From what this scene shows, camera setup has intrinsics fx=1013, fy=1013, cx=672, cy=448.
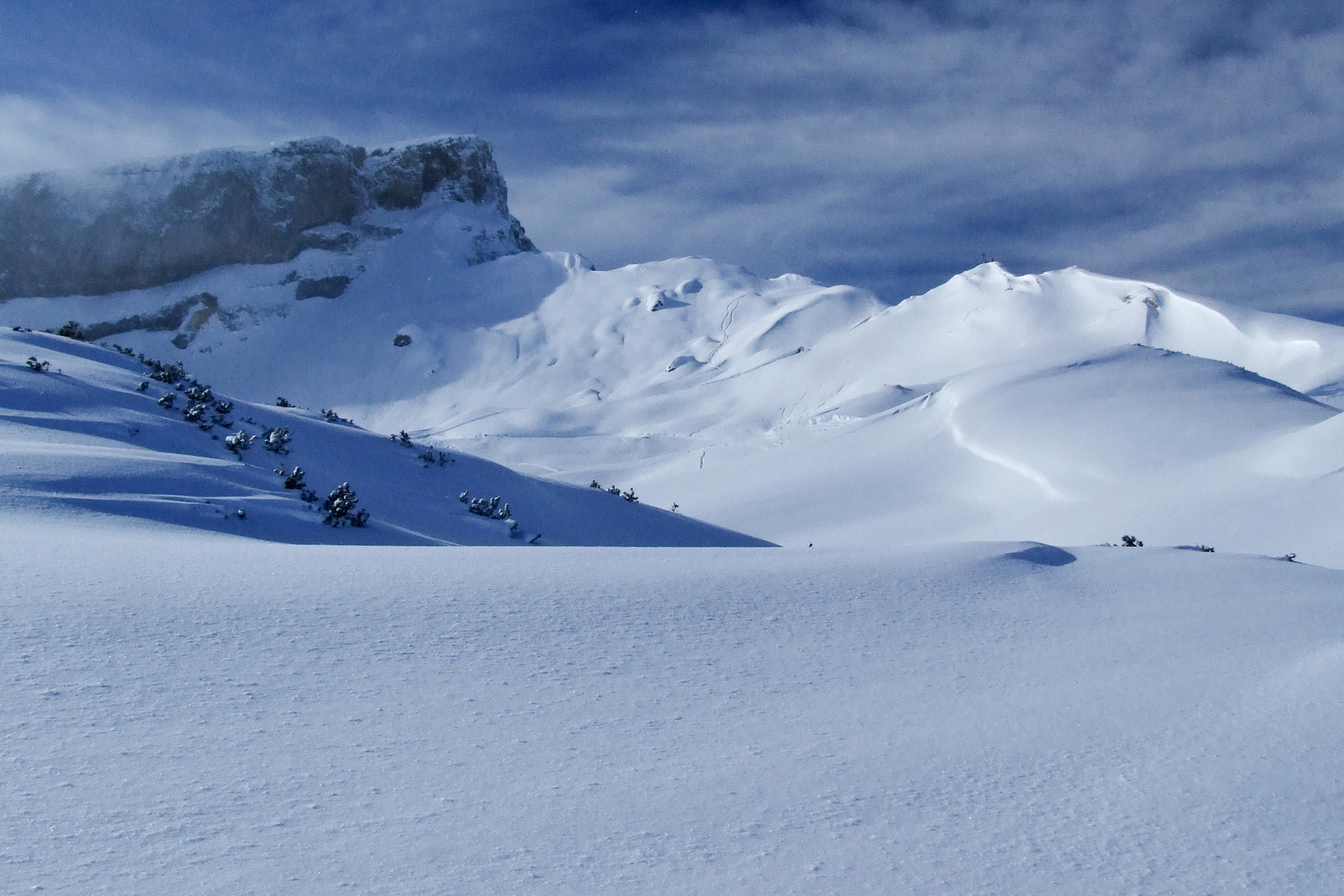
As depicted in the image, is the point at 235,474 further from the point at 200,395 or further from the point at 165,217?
the point at 165,217

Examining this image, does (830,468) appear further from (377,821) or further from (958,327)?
(377,821)

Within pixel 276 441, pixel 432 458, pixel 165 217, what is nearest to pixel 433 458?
pixel 432 458

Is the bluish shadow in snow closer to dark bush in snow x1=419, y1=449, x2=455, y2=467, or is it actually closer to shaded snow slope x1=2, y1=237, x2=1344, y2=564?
dark bush in snow x1=419, y1=449, x2=455, y2=467

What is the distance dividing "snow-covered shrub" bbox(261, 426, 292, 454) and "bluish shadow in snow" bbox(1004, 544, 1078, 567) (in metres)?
6.65

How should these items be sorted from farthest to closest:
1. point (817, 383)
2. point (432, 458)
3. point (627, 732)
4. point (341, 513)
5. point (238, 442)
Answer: point (817, 383) → point (432, 458) → point (238, 442) → point (341, 513) → point (627, 732)

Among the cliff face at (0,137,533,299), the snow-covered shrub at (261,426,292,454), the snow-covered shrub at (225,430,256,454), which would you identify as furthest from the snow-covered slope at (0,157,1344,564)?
the snow-covered shrub at (225,430,256,454)

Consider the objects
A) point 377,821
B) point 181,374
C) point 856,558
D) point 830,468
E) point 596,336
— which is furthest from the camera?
point 596,336

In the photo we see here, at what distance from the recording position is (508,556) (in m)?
4.84

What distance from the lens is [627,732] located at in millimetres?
2863

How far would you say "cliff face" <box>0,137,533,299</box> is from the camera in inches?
2418

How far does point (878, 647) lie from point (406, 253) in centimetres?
6291

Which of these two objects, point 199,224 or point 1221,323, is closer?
point 1221,323

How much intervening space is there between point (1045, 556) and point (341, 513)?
14.8ft

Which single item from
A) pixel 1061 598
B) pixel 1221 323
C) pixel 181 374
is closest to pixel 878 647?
pixel 1061 598
